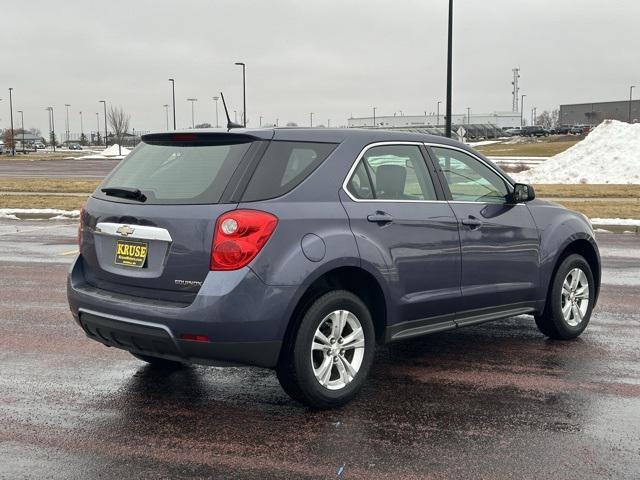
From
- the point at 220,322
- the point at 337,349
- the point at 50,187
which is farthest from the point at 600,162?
the point at 220,322

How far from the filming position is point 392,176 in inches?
211

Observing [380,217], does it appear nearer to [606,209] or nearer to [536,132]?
[606,209]

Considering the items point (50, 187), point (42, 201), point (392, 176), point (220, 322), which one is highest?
point (392, 176)

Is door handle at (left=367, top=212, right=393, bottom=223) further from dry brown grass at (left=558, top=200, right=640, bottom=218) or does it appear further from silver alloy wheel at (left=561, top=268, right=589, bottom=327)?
dry brown grass at (left=558, top=200, right=640, bottom=218)

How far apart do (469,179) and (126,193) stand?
2673 mm

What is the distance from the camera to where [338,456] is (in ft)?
13.5

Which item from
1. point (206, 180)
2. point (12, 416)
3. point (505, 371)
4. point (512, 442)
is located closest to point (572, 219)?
point (505, 371)

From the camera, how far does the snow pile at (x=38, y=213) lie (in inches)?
729

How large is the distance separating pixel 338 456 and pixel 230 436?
68cm

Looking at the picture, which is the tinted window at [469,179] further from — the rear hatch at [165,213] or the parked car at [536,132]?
the parked car at [536,132]

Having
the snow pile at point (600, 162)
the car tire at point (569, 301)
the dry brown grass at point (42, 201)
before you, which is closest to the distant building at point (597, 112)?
the snow pile at point (600, 162)

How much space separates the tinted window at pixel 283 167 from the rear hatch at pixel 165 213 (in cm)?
8

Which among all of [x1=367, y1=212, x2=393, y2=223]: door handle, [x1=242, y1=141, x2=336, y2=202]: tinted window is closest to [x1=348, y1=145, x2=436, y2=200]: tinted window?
[x1=367, y1=212, x2=393, y2=223]: door handle

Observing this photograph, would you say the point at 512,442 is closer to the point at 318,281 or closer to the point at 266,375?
the point at 318,281
